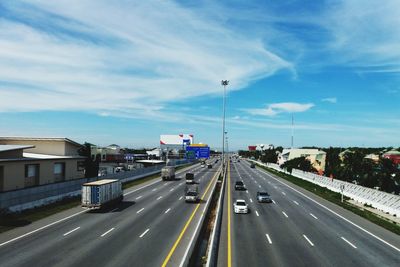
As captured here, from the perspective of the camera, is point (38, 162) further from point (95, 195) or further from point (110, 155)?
point (110, 155)

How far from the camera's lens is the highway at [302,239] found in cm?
2122

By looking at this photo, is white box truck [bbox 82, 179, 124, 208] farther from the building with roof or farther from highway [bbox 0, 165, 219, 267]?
the building with roof

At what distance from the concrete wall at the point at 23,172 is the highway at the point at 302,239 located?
24913 mm

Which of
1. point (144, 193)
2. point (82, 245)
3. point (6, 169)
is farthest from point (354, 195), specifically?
point (6, 169)

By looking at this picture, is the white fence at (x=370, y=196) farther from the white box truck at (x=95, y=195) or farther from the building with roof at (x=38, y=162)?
the building with roof at (x=38, y=162)

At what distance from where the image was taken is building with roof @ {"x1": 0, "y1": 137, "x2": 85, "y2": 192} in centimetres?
4162

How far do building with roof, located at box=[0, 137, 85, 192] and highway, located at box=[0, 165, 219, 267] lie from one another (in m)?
10.1

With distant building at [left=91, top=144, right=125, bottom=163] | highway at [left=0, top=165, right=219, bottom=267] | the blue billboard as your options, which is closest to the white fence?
highway at [left=0, top=165, right=219, bottom=267]

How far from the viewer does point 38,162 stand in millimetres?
46938

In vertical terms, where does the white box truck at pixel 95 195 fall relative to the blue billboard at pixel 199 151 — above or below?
below

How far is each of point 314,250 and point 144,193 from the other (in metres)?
34.3

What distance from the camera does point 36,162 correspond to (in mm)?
46469

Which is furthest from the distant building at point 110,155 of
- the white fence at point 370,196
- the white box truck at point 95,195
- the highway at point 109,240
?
the highway at point 109,240

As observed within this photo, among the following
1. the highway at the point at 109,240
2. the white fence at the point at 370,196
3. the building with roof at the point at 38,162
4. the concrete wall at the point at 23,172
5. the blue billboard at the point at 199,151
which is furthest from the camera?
the blue billboard at the point at 199,151
